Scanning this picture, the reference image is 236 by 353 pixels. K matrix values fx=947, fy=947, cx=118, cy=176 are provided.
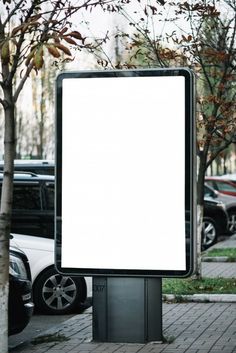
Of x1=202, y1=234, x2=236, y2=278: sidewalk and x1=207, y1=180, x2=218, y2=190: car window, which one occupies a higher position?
x1=207, y1=180, x2=218, y2=190: car window

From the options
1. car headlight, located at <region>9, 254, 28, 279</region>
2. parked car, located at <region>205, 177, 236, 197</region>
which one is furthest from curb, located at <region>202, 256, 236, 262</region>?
car headlight, located at <region>9, 254, 28, 279</region>

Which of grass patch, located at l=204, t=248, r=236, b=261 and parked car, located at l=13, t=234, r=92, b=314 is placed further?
grass patch, located at l=204, t=248, r=236, b=261

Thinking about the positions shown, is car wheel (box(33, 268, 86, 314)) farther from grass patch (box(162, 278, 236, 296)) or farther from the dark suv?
the dark suv

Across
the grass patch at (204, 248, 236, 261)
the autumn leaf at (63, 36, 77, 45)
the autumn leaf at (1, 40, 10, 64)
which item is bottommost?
the grass patch at (204, 248, 236, 261)

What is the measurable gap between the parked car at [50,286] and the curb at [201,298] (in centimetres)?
125

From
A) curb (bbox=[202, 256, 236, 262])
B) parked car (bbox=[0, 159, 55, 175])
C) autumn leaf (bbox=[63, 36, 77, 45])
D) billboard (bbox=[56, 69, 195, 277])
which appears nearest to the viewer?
autumn leaf (bbox=[63, 36, 77, 45])

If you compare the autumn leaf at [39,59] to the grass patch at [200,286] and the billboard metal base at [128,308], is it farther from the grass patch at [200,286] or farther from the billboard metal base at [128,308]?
the grass patch at [200,286]

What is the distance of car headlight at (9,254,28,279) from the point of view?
9724 millimetres

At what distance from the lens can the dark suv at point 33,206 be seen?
50.7 feet

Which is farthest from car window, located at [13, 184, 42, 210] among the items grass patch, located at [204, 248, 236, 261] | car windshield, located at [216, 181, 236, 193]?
car windshield, located at [216, 181, 236, 193]

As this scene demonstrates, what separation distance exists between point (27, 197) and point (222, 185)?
46.4ft

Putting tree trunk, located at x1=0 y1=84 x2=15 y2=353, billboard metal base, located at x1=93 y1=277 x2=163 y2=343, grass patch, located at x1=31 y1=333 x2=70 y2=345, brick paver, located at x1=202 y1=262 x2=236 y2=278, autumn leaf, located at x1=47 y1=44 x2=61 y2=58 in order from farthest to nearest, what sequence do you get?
1. brick paver, located at x1=202 y1=262 x2=236 y2=278
2. grass patch, located at x1=31 y1=333 x2=70 y2=345
3. billboard metal base, located at x1=93 y1=277 x2=163 y2=343
4. tree trunk, located at x1=0 y1=84 x2=15 y2=353
5. autumn leaf, located at x1=47 y1=44 x2=61 y2=58

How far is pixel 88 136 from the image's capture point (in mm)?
9211

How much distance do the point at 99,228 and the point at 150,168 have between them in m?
0.76
